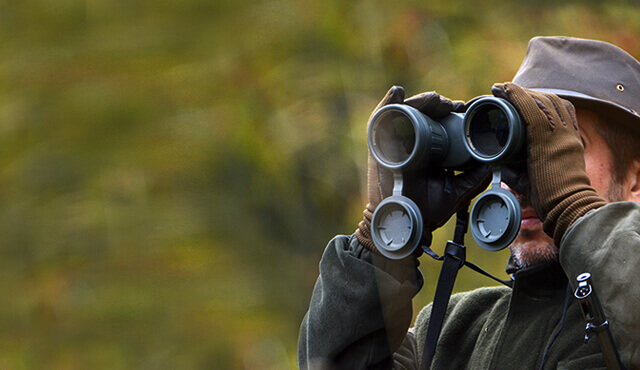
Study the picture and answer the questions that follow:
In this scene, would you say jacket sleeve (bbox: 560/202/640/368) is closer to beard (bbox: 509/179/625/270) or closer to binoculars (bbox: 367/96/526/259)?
binoculars (bbox: 367/96/526/259)

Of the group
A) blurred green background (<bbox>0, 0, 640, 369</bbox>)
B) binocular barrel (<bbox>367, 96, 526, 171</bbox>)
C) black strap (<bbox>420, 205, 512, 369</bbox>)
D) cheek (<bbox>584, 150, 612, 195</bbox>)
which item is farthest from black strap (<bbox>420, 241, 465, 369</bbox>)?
blurred green background (<bbox>0, 0, 640, 369</bbox>)

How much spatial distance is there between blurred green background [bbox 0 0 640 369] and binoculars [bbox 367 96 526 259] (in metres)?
2.17

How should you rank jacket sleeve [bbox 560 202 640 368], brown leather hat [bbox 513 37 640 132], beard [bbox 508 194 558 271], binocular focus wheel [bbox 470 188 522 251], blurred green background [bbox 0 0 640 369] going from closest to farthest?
1. jacket sleeve [bbox 560 202 640 368]
2. binocular focus wheel [bbox 470 188 522 251]
3. beard [bbox 508 194 558 271]
4. brown leather hat [bbox 513 37 640 132]
5. blurred green background [bbox 0 0 640 369]

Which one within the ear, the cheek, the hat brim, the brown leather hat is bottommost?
the ear

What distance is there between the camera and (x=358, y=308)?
1.78 metres

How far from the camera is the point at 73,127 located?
400 centimetres

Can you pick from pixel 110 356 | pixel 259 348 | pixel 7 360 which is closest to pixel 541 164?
pixel 259 348

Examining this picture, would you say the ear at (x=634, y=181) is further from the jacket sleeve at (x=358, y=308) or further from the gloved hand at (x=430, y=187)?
the jacket sleeve at (x=358, y=308)

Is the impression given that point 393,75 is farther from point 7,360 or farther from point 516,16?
point 7,360

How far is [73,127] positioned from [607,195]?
2.73 metres

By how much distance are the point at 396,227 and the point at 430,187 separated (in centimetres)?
15

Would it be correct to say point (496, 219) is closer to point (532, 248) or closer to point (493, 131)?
point (493, 131)

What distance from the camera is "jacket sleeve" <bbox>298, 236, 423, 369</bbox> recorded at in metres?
1.79

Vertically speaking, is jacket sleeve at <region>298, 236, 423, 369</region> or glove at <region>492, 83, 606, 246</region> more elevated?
glove at <region>492, 83, 606, 246</region>
